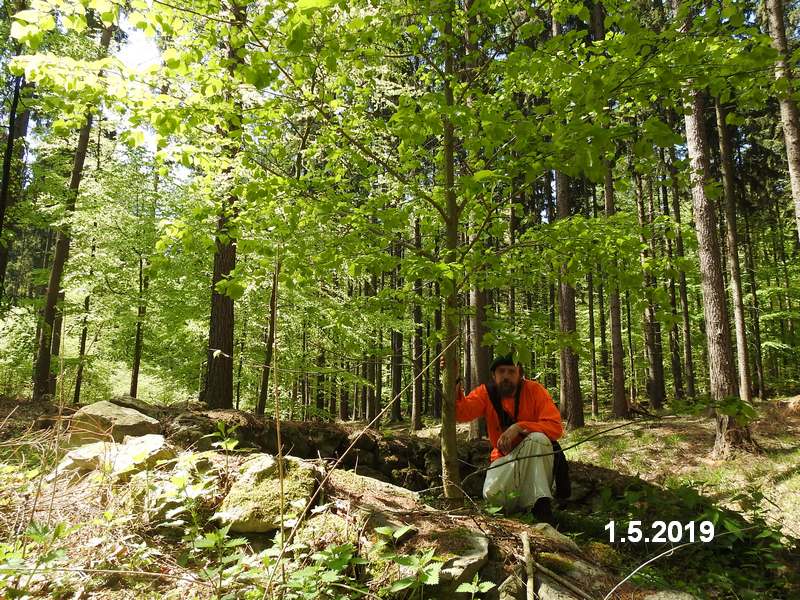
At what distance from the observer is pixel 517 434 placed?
13.1ft

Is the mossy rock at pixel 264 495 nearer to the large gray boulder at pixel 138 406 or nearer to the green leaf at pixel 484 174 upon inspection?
the green leaf at pixel 484 174

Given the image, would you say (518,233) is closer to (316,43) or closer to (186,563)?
(316,43)

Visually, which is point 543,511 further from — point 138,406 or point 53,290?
point 53,290

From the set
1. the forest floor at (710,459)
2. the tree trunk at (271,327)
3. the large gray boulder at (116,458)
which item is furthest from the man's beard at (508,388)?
the large gray boulder at (116,458)

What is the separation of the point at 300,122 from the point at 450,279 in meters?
6.21

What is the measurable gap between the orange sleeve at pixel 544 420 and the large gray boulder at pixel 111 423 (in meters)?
3.77

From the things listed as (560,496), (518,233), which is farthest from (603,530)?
(518,233)

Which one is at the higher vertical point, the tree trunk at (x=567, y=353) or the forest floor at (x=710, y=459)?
the tree trunk at (x=567, y=353)

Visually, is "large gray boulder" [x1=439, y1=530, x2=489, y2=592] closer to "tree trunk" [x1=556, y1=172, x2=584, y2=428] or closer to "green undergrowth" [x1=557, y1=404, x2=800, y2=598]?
"green undergrowth" [x1=557, y1=404, x2=800, y2=598]

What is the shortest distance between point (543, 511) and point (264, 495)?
2.41 metres

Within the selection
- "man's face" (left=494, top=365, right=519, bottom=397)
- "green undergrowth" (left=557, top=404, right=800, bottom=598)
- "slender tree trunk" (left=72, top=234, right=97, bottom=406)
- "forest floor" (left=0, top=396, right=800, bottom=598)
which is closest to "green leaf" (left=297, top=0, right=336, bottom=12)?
"forest floor" (left=0, top=396, right=800, bottom=598)

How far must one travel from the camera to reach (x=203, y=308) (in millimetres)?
11367

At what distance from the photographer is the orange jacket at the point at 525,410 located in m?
4.07

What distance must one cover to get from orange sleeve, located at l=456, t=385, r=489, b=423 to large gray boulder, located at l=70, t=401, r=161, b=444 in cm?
319
